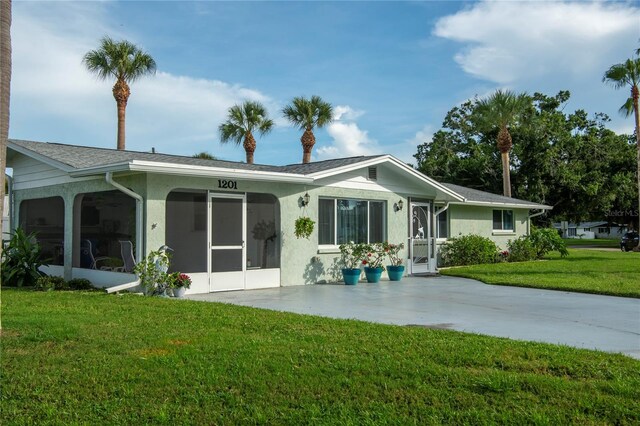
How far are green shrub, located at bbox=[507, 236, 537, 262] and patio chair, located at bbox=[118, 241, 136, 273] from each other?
626 inches

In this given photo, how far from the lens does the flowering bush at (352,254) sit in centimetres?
1470

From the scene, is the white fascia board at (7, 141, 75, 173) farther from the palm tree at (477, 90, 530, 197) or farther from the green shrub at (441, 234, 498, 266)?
the palm tree at (477, 90, 530, 197)

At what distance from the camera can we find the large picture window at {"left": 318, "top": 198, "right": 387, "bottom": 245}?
14.8m

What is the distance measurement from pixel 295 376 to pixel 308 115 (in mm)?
28788

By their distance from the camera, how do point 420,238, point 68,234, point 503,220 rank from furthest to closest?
point 503,220, point 420,238, point 68,234

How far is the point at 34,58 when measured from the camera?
1109 centimetres

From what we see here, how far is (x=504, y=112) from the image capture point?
1286 inches

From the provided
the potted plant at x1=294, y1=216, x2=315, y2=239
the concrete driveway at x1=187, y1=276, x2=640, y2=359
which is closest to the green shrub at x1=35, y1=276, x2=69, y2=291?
the concrete driveway at x1=187, y1=276, x2=640, y2=359

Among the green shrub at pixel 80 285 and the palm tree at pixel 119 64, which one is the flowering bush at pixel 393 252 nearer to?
the green shrub at pixel 80 285

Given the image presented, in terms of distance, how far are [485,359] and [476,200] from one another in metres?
16.2

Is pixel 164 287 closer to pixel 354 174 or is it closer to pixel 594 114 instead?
pixel 354 174

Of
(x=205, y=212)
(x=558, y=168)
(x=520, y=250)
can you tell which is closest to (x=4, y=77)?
(x=205, y=212)

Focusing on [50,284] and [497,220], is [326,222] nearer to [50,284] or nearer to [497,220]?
[50,284]

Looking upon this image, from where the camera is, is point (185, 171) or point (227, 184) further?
point (227, 184)
